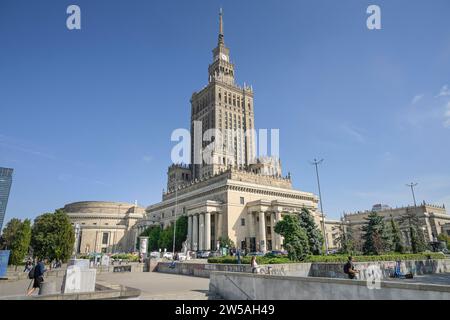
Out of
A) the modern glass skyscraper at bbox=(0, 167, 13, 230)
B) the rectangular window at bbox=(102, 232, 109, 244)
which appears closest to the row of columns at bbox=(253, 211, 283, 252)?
the rectangular window at bbox=(102, 232, 109, 244)

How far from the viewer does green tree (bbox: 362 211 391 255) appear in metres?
40.1

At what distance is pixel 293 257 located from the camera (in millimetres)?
31078

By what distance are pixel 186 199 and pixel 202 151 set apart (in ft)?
79.2

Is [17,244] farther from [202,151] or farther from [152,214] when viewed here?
[202,151]

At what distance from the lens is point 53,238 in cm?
3831

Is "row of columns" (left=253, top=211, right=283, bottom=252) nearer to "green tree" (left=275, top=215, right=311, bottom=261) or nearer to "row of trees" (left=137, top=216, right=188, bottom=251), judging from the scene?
"row of trees" (left=137, top=216, right=188, bottom=251)

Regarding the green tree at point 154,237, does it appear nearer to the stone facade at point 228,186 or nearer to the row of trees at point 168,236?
the row of trees at point 168,236

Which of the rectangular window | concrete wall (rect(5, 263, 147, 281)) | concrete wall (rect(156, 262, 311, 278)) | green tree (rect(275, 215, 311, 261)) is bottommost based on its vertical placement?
concrete wall (rect(5, 263, 147, 281))

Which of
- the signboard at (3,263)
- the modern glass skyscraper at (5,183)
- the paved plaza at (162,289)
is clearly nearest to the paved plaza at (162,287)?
the paved plaza at (162,289)

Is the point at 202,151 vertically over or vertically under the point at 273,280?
over

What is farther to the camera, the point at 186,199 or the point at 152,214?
the point at 152,214

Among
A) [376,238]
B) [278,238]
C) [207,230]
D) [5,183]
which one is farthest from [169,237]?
[5,183]

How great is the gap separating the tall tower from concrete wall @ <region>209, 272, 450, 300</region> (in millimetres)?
71845
